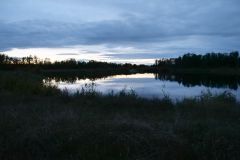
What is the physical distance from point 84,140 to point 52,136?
26.9 inches

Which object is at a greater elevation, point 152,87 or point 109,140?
point 109,140

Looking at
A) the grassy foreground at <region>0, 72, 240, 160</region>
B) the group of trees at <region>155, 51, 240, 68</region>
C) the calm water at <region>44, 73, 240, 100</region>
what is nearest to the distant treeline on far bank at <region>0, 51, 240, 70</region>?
the group of trees at <region>155, 51, 240, 68</region>

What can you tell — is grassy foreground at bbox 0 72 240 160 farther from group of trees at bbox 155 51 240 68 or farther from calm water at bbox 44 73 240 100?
group of trees at bbox 155 51 240 68

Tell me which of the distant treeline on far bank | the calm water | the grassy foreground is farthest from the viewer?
the distant treeline on far bank

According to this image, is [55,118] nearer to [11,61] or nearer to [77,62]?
[11,61]

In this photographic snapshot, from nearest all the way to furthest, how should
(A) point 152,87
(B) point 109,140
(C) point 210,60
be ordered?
(B) point 109,140, (A) point 152,87, (C) point 210,60

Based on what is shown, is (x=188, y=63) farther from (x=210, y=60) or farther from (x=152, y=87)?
(x=152, y=87)

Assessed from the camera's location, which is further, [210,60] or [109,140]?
[210,60]

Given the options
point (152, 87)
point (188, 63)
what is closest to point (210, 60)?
point (188, 63)

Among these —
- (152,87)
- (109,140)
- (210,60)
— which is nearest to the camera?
(109,140)

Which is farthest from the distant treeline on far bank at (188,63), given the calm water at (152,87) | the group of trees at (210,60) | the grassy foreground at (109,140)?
the grassy foreground at (109,140)

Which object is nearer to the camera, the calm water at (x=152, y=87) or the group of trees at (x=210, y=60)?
the calm water at (x=152, y=87)

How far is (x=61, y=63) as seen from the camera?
10325 cm

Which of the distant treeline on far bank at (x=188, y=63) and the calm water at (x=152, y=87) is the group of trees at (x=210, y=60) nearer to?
the distant treeline on far bank at (x=188, y=63)
